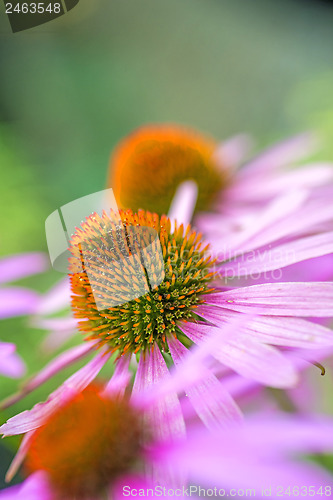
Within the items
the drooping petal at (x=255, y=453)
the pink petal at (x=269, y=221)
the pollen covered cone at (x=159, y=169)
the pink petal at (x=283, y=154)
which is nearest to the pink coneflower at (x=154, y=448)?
the drooping petal at (x=255, y=453)

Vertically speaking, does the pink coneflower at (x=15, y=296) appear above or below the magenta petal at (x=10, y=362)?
above

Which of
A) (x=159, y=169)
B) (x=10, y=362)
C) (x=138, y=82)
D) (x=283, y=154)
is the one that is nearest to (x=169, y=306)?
(x=10, y=362)

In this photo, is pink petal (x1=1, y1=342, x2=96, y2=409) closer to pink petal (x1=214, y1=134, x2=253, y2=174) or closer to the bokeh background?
the bokeh background

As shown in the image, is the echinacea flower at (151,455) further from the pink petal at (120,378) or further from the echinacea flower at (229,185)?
the echinacea flower at (229,185)

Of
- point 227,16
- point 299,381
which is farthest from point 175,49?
point 299,381

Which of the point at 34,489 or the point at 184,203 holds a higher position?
the point at 184,203

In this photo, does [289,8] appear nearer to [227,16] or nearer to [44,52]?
[227,16]

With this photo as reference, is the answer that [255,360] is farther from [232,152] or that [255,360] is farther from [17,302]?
[232,152]
